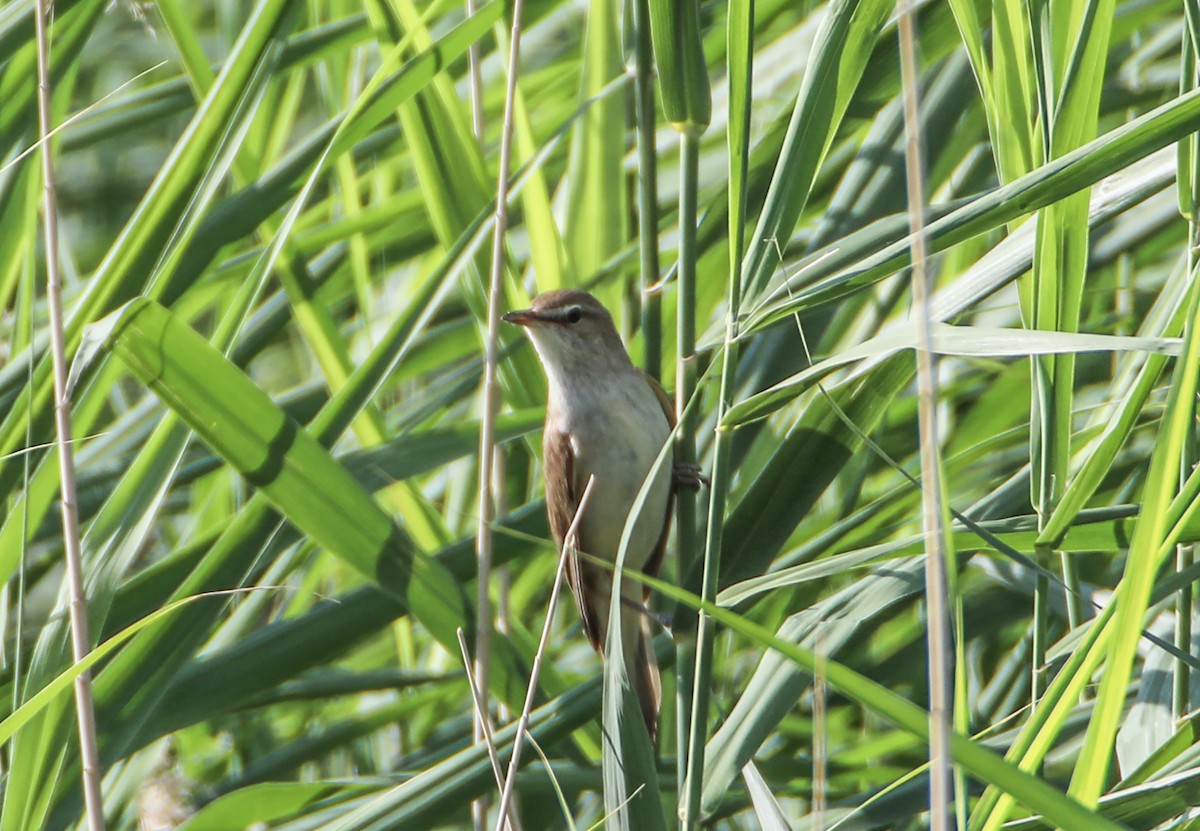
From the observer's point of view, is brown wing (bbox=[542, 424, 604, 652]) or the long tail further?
brown wing (bbox=[542, 424, 604, 652])

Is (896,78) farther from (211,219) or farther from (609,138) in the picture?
(211,219)

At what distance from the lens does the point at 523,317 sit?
213 cm

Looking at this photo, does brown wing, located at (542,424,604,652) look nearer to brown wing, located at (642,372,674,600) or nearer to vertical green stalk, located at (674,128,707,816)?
brown wing, located at (642,372,674,600)

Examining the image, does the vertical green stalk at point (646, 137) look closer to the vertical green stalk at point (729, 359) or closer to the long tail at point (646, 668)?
the vertical green stalk at point (729, 359)

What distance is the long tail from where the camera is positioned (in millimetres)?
2021

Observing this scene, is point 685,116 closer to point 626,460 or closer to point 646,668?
point 646,668

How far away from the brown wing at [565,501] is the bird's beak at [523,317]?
240 mm

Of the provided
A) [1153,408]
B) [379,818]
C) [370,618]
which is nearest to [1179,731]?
[1153,408]

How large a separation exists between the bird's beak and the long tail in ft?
1.78

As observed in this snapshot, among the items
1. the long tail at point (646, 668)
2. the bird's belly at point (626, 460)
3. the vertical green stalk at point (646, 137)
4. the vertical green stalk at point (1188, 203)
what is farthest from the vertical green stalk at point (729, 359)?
the bird's belly at point (626, 460)

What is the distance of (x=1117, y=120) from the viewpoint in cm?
260

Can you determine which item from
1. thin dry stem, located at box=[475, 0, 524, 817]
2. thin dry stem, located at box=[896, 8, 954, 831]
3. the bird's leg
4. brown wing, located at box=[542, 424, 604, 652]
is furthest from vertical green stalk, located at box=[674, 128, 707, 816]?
brown wing, located at box=[542, 424, 604, 652]

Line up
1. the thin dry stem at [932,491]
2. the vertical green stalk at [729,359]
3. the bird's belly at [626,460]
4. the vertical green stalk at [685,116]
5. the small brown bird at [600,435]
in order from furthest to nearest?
the bird's belly at [626,460], the small brown bird at [600,435], the vertical green stalk at [685,116], the vertical green stalk at [729,359], the thin dry stem at [932,491]

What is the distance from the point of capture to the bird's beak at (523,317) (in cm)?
207
